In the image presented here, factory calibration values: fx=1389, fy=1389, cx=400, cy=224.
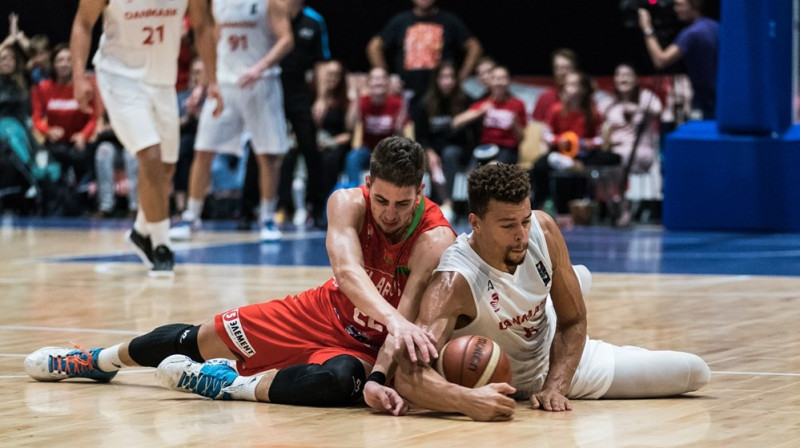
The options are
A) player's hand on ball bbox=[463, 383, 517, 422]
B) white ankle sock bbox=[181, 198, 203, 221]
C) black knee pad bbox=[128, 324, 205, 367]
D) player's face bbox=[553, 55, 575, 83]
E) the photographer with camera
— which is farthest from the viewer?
player's face bbox=[553, 55, 575, 83]

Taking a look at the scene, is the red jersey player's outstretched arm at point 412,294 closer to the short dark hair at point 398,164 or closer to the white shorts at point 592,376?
the short dark hair at point 398,164

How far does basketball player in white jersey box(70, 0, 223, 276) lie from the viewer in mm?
9453

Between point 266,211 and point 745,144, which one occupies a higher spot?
point 745,144

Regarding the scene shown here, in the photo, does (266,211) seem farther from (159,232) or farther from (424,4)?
(424,4)

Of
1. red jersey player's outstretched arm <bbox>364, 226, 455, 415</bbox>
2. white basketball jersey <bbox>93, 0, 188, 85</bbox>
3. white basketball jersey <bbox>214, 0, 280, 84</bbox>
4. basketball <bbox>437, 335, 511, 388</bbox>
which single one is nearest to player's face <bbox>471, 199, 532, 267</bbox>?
red jersey player's outstretched arm <bbox>364, 226, 455, 415</bbox>

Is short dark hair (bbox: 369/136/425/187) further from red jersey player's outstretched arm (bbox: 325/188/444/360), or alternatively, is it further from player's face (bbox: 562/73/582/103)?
player's face (bbox: 562/73/582/103)

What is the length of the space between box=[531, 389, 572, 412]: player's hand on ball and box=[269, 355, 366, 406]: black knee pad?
62 cm

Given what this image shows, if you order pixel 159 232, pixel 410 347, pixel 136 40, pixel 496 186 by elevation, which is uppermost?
pixel 136 40

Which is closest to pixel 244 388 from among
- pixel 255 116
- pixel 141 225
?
pixel 141 225

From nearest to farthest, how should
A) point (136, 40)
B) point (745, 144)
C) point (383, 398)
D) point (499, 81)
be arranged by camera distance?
point (383, 398) → point (136, 40) → point (745, 144) → point (499, 81)

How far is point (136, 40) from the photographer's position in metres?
9.67

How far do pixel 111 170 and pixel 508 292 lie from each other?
12131 mm

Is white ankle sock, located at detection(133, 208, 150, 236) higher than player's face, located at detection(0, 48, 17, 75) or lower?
lower

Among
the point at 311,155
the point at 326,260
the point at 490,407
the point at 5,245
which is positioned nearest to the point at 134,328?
the point at 490,407
